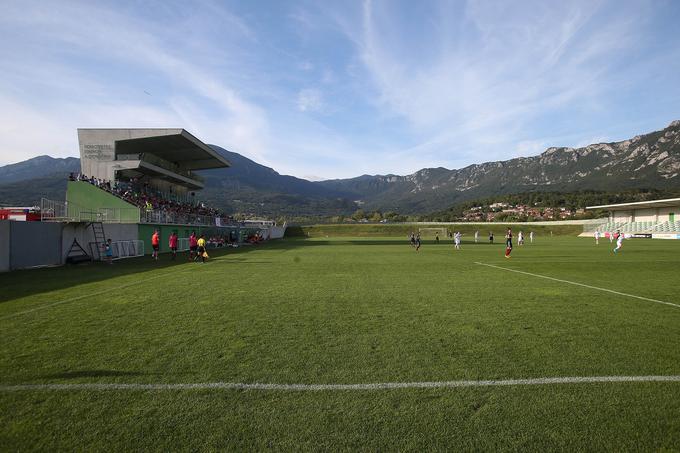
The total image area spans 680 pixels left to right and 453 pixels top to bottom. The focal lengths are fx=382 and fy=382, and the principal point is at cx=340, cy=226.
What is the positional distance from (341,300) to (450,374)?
5.25m

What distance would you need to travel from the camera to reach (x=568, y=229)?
81875 mm

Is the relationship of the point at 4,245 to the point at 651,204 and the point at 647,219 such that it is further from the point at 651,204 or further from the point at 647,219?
the point at 647,219

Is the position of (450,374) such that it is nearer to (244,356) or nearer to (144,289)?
(244,356)

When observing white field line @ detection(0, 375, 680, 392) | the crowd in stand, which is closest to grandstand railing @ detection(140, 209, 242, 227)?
the crowd in stand

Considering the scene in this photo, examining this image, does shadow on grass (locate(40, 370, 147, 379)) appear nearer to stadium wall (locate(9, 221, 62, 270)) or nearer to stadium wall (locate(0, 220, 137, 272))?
stadium wall (locate(0, 220, 137, 272))

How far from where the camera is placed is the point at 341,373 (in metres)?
4.79

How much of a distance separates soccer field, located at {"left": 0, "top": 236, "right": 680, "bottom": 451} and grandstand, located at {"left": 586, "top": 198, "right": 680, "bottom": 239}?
6807 centimetres

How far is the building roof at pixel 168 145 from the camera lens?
3591cm

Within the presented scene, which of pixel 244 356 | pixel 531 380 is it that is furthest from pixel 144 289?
pixel 531 380

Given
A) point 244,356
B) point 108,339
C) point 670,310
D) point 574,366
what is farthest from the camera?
point 670,310

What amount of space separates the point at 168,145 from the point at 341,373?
140ft

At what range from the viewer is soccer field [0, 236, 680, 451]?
3.41m

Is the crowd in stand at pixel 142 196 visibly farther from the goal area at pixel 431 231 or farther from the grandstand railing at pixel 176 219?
the goal area at pixel 431 231

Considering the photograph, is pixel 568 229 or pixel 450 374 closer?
pixel 450 374
